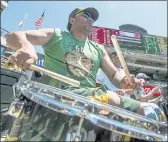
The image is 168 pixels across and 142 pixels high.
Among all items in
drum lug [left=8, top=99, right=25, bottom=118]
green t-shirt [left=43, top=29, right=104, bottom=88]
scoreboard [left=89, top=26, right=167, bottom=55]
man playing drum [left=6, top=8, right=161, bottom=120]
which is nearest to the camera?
drum lug [left=8, top=99, right=25, bottom=118]

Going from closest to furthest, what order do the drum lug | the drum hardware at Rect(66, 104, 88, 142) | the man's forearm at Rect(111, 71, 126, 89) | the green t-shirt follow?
the drum hardware at Rect(66, 104, 88, 142)
the drum lug
the green t-shirt
the man's forearm at Rect(111, 71, 126, 89)

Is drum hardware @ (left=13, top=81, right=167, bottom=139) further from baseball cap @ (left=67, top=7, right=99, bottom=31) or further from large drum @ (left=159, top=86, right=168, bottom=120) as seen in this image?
baseball cap @ (left=67, top=7, right=99, bottom=31)

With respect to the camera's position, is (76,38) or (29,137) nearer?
(29,137)

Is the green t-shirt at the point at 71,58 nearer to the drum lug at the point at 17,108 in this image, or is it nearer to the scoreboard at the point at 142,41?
the drum lug at the point at 17,108

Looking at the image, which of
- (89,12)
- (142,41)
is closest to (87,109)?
(89,12)

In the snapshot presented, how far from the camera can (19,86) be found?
0.82m

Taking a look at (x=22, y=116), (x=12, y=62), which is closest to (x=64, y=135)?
(x=22, y=116)

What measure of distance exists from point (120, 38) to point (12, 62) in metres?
21.0

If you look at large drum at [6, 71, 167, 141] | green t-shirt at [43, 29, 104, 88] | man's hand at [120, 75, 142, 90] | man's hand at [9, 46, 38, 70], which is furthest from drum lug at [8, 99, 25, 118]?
man's hand at [120, 75, 142, 90]

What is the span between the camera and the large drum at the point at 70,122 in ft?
2.23

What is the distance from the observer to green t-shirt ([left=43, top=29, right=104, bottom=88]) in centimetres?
125

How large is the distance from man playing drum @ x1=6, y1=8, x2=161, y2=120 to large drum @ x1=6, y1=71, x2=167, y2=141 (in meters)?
0.20

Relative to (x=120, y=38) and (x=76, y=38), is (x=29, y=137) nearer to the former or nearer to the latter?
(x=76, y=38)

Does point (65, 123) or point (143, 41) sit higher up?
point (143, 41)
